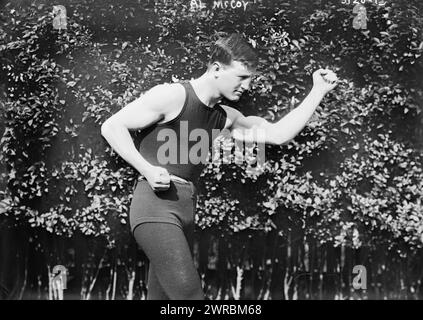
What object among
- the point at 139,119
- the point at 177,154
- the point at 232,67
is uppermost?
the point at 232,67

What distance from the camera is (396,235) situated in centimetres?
364

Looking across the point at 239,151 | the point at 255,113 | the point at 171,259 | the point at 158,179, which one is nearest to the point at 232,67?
the point at 255,113

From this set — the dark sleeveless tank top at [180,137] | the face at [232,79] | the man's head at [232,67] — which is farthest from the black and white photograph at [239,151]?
the dark sleeveless tank top at [180,137]

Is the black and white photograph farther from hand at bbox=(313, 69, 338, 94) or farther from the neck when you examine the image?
the neck

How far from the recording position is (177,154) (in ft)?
10.1

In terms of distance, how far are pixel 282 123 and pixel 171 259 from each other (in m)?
1.05

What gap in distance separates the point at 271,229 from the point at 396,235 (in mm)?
652

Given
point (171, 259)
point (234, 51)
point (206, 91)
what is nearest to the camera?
point (171, 259)

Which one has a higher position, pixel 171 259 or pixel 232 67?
pixel 232 67

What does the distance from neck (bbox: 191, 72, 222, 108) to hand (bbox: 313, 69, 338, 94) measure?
1.98 feet

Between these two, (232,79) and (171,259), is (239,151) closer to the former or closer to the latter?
(232,79)
